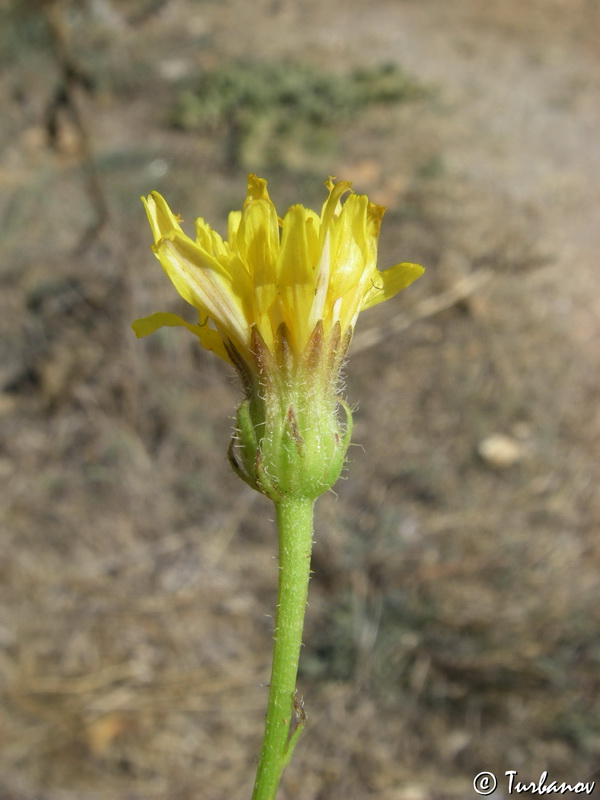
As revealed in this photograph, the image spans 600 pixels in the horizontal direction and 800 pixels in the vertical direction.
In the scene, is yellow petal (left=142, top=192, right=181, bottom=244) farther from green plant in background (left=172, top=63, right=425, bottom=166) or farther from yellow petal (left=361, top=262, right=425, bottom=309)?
green plant in background (left=172, top=63, right=425, bottom=166)

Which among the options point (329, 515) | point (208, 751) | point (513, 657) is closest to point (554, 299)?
point (329, 515)

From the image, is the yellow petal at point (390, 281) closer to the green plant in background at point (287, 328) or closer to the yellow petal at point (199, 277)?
the green plant in background at point (287, 328)

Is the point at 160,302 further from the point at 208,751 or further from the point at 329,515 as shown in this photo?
the point at 208,751

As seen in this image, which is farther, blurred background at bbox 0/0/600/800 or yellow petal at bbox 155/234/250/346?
blurred background at bbox 0/0/600/800

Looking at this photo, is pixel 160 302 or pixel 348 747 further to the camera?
pixel 160 302

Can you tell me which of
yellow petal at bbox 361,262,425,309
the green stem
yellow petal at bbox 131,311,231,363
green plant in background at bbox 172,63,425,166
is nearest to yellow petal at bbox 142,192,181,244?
yellow petal at bbox 131,311,231,363

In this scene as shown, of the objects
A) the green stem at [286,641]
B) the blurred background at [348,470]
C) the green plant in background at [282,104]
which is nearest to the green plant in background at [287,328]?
the green stem at [286,641]

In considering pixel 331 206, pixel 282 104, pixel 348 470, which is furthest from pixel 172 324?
pixel 282 104
